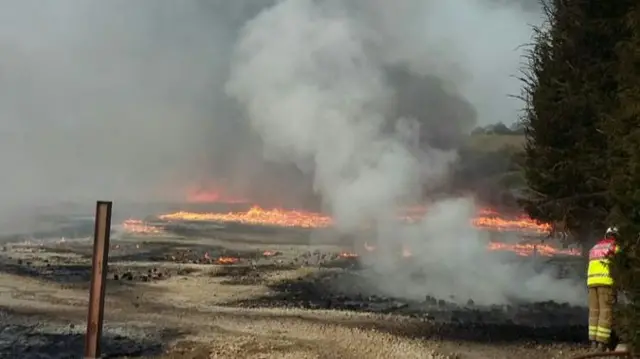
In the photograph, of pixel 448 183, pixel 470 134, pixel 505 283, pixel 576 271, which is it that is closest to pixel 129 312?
pixel 505 283

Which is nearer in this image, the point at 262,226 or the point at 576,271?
the point at 576,271

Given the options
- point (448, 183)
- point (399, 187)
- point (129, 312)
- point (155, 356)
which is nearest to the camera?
point (155, 356)

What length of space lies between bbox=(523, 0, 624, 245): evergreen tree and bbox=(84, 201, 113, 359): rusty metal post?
28.2 ft

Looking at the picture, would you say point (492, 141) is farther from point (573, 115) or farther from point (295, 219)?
point (573, 115)

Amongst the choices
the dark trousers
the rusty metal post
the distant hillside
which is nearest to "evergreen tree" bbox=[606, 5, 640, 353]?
the dark trousers

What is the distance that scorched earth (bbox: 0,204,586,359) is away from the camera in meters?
8.67

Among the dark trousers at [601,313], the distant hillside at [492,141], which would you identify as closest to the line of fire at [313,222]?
the distant hillside at [492,141]

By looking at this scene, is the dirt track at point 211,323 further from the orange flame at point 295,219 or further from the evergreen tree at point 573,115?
the orange flame at point 295,219

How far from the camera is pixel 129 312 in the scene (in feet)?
35.6

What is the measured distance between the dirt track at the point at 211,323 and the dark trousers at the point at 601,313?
2.03 feet

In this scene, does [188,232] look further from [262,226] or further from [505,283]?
[505,283]

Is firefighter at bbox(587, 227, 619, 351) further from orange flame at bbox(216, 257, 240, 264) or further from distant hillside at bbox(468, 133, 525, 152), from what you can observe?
distant hillside at bbox(468, 133, 525, 152)

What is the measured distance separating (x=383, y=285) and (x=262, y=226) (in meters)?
9.59

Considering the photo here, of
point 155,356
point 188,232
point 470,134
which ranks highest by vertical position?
point 470,134
